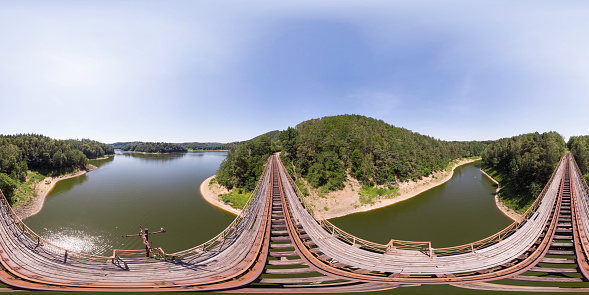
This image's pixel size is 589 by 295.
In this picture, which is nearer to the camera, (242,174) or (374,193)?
(374,193)

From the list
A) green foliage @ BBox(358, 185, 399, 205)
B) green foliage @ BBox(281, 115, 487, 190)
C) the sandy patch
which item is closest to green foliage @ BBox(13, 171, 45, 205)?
green foliage @ BBox(281, 115, 487, 190)

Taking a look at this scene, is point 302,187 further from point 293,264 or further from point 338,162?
point 293,264

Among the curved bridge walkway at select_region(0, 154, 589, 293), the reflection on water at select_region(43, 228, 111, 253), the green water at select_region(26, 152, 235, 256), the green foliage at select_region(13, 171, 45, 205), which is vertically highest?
the curved bridge walkway at select_region(0, 154, 589, 293)

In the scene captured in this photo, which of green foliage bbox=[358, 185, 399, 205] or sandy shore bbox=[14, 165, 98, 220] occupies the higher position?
green foliage bbox=[358, 185, 399, 205]

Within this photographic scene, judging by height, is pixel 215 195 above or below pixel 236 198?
below

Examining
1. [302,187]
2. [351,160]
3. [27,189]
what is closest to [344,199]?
[302,187]

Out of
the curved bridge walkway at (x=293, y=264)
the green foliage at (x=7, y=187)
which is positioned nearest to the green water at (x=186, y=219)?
the green foliage at (x=7, y=187)

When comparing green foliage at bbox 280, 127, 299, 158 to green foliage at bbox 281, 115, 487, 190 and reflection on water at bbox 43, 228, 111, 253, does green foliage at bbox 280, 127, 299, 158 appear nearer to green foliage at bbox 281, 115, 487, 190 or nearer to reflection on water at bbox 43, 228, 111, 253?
green foliage at bbox 281, 115, 487, 190

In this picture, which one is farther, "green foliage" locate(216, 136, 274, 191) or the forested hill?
the forested hill
